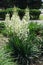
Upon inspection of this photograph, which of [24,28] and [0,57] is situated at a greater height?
[24,28]

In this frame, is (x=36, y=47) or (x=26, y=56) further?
(x=36, y=47)

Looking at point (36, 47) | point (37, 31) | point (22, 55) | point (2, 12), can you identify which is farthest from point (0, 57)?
point (2, 12)

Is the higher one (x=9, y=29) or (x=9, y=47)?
(x=9, y=29)

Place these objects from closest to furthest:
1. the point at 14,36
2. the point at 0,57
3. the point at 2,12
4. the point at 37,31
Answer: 1. the point at 0,57
2. the point at 14,36
3. the point at 37,31
4. the point at 2,12

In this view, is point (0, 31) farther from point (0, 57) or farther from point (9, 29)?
point (0, 57)

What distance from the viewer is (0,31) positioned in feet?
38.2

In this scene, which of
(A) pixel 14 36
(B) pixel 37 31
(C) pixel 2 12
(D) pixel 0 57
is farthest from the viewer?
(C) pixel 2 12

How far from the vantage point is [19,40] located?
720cm

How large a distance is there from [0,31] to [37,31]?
1.77m

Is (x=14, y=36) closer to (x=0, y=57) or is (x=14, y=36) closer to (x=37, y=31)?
(x=0, y=57)

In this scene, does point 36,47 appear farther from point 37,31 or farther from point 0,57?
point 37,31

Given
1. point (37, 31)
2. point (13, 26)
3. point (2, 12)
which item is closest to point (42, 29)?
point (37, 31)

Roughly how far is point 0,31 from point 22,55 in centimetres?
460

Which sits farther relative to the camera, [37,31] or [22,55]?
[37,31]
